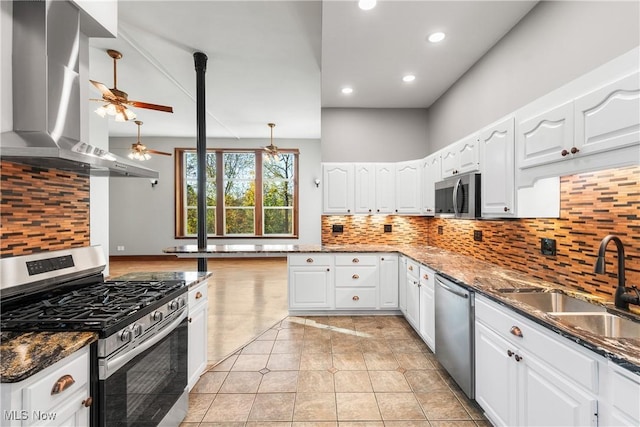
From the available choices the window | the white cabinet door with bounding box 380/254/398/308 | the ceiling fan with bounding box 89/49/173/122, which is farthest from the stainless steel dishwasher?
the window

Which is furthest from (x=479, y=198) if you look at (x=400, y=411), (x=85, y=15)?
(x=85, y=15)

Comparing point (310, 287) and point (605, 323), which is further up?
point (605, 323)

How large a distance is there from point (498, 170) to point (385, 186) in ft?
6.68

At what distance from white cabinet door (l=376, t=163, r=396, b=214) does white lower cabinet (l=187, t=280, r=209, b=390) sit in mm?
2659

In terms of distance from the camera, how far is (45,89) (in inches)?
60.3

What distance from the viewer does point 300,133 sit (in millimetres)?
7855

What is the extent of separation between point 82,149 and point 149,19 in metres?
2.39

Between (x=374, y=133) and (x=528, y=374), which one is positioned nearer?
(x=528, y=374)

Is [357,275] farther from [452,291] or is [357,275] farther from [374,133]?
[374,133]

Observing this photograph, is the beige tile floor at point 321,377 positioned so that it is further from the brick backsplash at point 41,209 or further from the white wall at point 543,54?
the white wall at point 543,54

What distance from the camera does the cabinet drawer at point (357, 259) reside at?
154 inches

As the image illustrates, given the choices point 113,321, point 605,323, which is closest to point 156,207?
point 113,321

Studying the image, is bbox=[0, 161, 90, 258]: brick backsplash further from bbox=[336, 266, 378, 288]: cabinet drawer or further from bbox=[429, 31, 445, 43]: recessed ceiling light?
bbox=[429, 31, 445, 43]: recessed ceiling light

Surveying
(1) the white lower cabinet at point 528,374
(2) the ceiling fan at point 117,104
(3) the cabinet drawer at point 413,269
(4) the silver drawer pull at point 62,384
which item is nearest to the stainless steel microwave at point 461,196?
(3) the cabinet drawer at point 413,269
